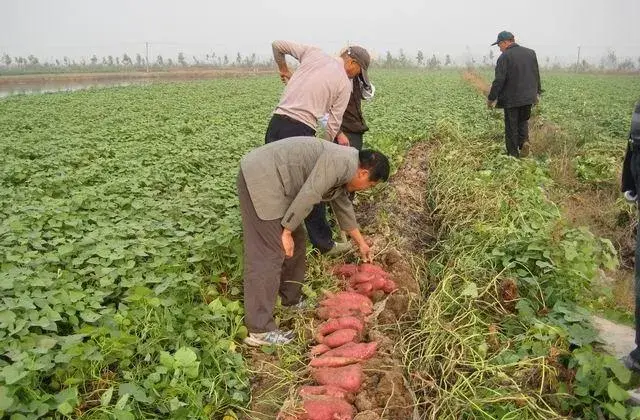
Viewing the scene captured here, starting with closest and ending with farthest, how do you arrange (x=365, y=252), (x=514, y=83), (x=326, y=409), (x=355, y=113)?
(x=326, y=409), (x=365, y=252), (x=355, y=113), (x=514, y=83)

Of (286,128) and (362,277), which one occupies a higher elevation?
(286,128)

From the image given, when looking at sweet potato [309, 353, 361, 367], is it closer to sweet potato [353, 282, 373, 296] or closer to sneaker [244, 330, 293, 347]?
sneaker [244, 330, 293, 347]

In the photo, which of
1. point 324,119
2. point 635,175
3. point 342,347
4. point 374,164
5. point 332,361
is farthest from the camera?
point 324,119

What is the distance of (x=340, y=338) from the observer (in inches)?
119

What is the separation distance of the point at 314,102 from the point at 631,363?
109 inches

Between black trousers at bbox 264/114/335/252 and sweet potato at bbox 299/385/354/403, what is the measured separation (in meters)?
1.67

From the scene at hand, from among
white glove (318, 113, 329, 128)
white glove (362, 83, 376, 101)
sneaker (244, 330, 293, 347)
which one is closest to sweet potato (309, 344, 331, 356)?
sneaker (244, 330, 293, 347)

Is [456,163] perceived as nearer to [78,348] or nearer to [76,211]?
[76,211]

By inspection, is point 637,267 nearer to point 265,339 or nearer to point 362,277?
point 362,277

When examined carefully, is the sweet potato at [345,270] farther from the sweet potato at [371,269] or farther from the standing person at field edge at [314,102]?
the standing person at field edge at [314,102]

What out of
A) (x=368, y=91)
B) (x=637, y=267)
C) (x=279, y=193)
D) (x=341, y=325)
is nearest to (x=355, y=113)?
(x=368, y=91)

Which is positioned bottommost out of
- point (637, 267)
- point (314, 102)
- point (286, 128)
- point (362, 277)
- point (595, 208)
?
point (362, 277)

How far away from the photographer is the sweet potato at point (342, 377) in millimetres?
2656

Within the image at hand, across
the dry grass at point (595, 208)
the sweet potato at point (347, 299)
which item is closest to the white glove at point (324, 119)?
the sweet potato at point (347, 299)
